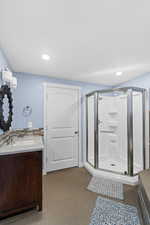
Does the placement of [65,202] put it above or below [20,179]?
below

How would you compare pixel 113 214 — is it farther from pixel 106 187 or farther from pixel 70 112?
pixel 70 112

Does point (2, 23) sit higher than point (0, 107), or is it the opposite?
point (2, 23)

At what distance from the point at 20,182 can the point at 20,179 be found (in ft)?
0.12

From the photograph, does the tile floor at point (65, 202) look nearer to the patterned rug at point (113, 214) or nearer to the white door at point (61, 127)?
the patterned rug at point (113, 214)

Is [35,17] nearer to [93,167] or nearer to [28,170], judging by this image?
[28,170]

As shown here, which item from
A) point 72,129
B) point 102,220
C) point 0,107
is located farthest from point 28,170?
point 72,129

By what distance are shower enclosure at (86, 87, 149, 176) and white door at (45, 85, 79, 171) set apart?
A: 1.24 ft

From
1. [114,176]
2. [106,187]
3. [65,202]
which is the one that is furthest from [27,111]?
[114,176]

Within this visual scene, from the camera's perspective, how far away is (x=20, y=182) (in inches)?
54.7

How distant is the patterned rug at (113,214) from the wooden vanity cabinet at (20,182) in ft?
2.62

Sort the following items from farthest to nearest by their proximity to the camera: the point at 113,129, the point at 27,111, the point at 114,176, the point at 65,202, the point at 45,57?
the point at 113,129 → the point at 27,111 → the point at 114,176 → the point at 45,57 → the point at 65,202

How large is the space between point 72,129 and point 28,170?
5.31ft

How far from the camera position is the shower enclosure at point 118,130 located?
235 cm

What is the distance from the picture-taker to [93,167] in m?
2.60
